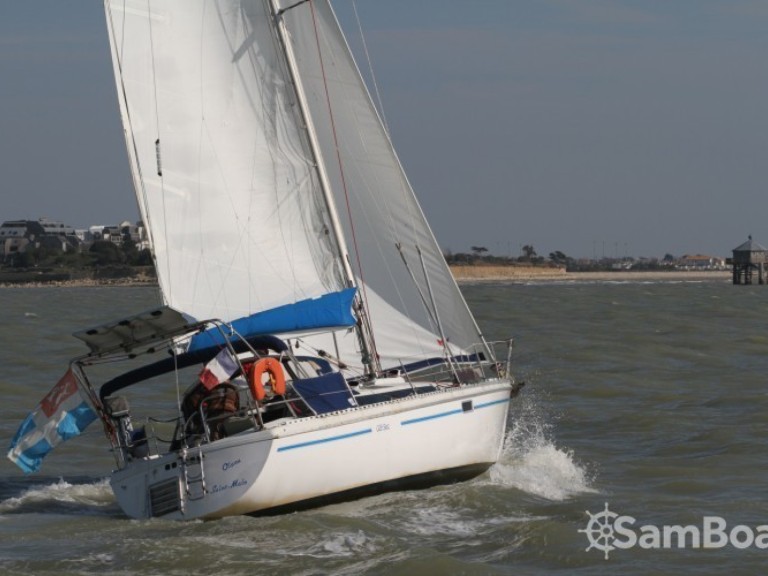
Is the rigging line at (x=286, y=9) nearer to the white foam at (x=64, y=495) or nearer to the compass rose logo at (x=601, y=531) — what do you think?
the white foam at (x=64, y=495)

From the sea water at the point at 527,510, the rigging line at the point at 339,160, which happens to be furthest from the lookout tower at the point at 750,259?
the rigging line at the point at 339,160

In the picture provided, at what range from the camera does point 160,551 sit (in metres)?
13.4

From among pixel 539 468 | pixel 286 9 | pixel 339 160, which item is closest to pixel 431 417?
pixel 539 468

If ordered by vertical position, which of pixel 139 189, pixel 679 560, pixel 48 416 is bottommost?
pixel 679 560

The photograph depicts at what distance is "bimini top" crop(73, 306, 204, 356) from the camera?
1492cm

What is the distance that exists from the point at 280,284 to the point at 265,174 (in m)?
1.29

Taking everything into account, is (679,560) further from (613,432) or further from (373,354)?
(613,432)

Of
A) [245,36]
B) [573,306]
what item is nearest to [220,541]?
[245,36]

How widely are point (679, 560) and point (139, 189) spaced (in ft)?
24.5

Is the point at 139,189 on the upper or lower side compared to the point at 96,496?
upper

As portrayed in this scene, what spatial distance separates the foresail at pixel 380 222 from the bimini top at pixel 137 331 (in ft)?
10.9

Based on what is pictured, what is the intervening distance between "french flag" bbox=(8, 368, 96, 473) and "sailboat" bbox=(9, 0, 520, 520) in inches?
1.7

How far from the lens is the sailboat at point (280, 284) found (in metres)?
14.8

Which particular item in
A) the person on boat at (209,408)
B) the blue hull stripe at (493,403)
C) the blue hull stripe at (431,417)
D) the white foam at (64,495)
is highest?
the person on boat at (209,408)
